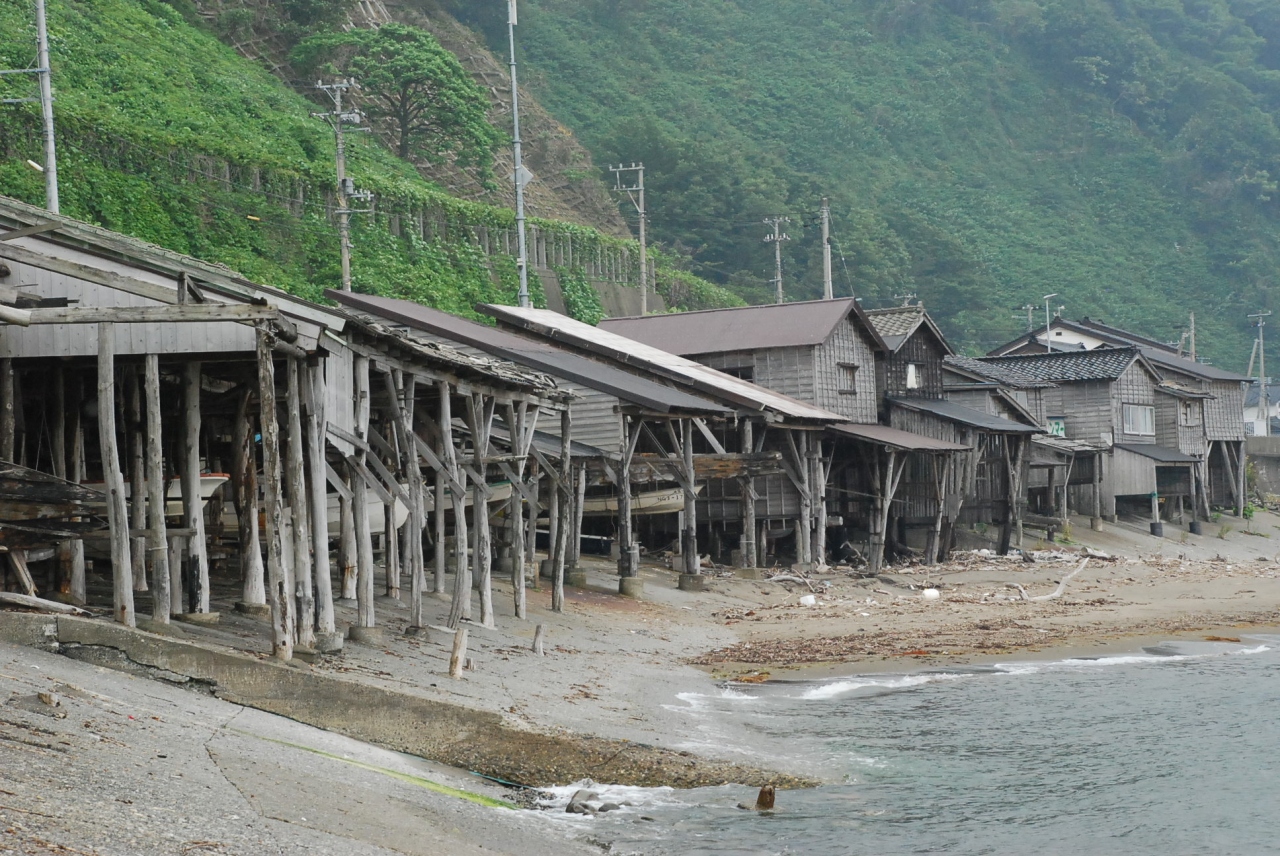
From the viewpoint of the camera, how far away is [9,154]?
35438 mm

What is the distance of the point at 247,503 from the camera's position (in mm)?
18719

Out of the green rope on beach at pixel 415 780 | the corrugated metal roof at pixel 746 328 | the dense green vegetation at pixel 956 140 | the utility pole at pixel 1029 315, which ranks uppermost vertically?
the dense green vegetation at pixel 956 140

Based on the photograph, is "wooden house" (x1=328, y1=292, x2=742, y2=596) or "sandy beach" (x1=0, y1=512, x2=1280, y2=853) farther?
"wooden house" (x1=328, y1=292, x2=742, y2=596)

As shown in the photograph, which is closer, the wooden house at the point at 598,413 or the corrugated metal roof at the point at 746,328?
the wooden house at the point at 598,413

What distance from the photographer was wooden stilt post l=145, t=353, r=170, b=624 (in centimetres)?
1483

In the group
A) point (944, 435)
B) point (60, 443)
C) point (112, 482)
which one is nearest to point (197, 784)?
point (112, 482)

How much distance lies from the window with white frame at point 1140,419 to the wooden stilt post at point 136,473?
42150mm

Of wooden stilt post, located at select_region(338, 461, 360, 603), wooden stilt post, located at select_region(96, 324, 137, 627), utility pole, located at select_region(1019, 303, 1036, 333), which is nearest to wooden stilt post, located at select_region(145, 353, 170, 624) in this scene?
wooden stilt post, located at select_region(96, 324, 137, 627)

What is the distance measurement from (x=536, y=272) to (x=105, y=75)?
1672cm

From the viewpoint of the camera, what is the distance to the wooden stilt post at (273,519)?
14742mm

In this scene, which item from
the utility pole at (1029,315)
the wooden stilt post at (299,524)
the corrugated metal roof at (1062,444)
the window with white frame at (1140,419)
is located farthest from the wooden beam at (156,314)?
the utility pole at (1029,315)

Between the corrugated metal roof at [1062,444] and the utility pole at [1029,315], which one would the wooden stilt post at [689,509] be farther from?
the utility pole at [1029,315]

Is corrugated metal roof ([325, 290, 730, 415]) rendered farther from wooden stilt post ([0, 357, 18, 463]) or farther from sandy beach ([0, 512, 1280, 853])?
wooden stilt post ([0, 357, 18, 463])

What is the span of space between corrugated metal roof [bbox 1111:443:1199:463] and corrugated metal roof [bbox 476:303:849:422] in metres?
18.3
